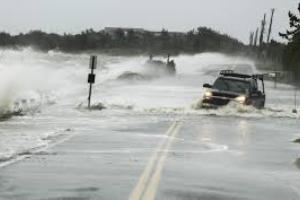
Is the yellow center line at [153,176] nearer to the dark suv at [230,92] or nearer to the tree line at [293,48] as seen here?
the dark suv at [230,92]

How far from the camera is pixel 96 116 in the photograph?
30.1m

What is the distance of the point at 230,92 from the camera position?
3266 centimetres

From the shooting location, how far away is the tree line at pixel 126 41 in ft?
526

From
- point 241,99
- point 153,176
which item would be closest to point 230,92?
point 241,99

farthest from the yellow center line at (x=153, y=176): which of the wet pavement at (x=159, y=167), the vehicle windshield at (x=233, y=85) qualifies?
the vehicle windshield at (x=233, y=85)

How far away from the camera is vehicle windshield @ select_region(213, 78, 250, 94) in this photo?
33.0m

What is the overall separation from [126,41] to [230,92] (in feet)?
457

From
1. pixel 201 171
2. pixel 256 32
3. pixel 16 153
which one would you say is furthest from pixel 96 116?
pixel 256 32

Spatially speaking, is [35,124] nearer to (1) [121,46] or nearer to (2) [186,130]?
(2) [186,130]

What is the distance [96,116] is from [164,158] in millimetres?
14193

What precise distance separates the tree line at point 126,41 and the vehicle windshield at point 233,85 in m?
117

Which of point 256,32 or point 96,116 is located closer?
point 96,116

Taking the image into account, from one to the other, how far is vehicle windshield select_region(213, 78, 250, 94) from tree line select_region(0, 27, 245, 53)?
117466 millimetres

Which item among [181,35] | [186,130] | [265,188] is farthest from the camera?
[181,35]
